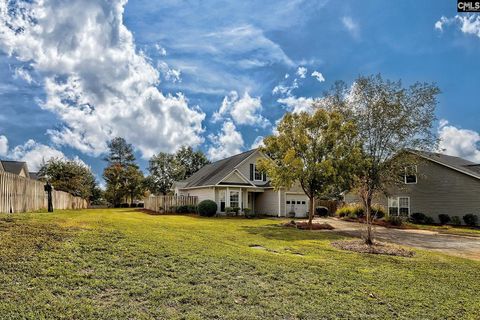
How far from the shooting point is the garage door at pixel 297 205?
31828mm

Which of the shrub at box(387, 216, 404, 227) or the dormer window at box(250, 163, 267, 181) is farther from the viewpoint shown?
the dormer window at box(250, 163, 267, 181)

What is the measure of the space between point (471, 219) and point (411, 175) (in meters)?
5.57

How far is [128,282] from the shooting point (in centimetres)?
596

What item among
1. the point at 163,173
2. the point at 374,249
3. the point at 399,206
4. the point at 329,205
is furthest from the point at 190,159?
the point at 374,249

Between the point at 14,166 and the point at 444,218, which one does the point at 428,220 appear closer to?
the point at 444,218

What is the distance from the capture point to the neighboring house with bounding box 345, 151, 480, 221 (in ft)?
84.7

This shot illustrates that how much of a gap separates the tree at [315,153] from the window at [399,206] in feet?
35.2

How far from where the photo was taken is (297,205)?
3212 cm

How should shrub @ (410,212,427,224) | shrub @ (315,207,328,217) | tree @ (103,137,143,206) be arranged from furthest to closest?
tree @ (103,137,143,206), shrub @ (315,207,328,217), shrub @ (410,212,427,224)

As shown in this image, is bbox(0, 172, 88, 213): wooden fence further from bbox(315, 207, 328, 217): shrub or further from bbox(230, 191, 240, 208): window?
bbox(315, 207, 328, 217): shrub

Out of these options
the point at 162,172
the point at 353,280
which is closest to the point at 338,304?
the point at 353,280
